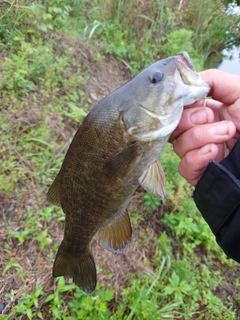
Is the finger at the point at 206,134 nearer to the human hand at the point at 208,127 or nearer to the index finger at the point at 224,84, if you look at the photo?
the human hand at the point at 208,127

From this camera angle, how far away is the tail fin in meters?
1.76

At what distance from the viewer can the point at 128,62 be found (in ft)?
16.8

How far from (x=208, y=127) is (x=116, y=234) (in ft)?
2.82

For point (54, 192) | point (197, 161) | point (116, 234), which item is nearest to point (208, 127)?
point (197, 161)

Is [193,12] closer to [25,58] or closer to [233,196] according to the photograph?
[25,58]

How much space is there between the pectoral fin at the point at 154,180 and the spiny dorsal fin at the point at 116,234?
313 millimetres

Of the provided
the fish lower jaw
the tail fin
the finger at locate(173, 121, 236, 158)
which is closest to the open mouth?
the fish lower jaw

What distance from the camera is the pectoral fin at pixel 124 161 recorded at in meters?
1.41

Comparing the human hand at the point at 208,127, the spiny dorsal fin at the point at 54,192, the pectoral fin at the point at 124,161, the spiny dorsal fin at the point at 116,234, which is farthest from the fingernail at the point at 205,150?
the spiny dorsal fin at the point at 54,192

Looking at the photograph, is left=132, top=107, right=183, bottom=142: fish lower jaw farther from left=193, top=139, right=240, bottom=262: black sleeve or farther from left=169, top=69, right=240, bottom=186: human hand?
left=193, top=139, right=240, bottom=262: black sleeve

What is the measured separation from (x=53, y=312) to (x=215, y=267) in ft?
6.04

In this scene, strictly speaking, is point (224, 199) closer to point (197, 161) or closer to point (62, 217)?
point (197, 161)

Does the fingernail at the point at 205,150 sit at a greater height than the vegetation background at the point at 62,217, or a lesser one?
greater

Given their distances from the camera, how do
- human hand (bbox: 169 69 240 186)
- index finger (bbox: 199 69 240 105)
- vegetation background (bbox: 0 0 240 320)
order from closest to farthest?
human hand (bbox: 169 69 240 186), index finger (bbox: 199 69 240 105), vegetation background (bbox: 0 0 240 320)
